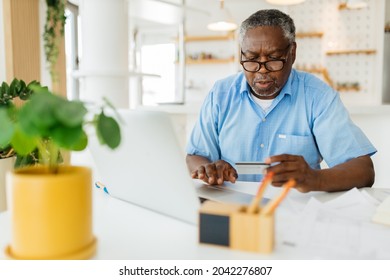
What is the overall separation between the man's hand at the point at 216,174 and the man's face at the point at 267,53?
0.48 m

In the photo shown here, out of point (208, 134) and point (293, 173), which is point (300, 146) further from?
point (293, 173)

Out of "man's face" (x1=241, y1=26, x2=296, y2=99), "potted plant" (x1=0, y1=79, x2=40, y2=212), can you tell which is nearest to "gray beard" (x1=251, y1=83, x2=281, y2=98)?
"man's face" (x1=241, y1=26, x2=296, y2=99)

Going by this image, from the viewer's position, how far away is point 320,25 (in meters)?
5.32

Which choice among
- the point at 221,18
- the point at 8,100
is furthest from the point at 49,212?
the point at 221,18

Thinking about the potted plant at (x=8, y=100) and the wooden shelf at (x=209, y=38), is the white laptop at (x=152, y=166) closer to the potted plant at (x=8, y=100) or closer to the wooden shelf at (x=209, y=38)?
the potted plant at (x=8, y=100)

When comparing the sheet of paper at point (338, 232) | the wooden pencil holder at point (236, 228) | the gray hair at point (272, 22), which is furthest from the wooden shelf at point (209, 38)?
the wooden pencil holder at point (236, 228)

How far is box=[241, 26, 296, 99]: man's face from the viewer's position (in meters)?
1.38

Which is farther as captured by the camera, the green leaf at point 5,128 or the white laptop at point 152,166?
the white laptop at point 152,166

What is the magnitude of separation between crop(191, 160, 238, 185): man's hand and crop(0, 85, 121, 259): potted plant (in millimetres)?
562

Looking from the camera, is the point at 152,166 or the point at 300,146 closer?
the point at 152,166

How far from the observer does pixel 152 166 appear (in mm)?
743

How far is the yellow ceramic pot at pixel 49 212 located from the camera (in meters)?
0.54

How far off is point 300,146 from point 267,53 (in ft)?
1.29

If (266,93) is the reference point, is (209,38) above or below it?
above
